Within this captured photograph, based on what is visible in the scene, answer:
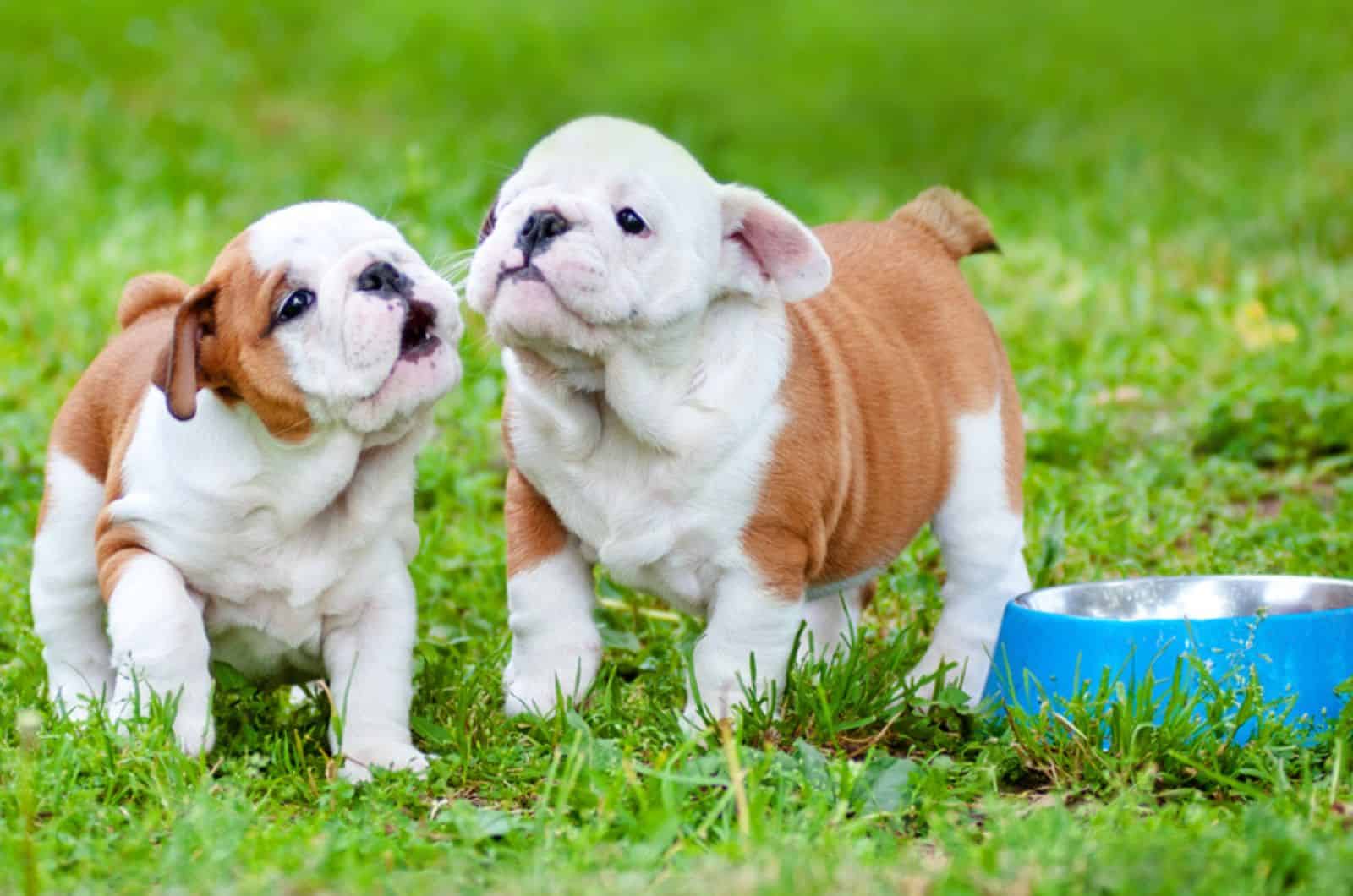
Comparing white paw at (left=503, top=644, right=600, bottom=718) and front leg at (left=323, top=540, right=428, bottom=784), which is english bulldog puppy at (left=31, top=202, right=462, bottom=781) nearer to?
front leg at (left=323, top=540, right=428, bottom=784)

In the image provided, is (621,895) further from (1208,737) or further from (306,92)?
(306,92)

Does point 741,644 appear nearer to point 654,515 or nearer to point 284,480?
point 654,515

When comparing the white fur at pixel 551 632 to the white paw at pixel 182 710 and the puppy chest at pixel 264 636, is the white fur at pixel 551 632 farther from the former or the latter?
the white paw at pixel 182 710

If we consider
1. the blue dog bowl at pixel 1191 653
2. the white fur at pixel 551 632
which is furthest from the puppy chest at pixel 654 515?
the blue dog bowl at pixel 1191 653

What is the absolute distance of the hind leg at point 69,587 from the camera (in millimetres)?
4332

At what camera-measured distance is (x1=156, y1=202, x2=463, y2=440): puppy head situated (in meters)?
3.84

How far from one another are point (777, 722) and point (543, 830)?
0.79m

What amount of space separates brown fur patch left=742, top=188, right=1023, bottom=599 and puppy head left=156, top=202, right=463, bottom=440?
80cm

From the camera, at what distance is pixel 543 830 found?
3.42 m

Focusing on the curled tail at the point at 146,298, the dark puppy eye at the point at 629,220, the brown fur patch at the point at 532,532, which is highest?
the curled tail at the point at 146,298

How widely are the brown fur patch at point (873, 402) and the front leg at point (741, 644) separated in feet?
0.15

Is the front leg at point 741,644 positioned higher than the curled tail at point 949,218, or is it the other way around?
the curled tail at point 949,218

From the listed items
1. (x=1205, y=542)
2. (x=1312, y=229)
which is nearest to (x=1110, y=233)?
(x=1312, y=229)

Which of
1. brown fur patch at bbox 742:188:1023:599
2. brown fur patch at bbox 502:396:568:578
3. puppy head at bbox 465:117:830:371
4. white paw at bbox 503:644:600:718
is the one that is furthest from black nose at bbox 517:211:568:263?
white paw at bbox 503:644:600:718
